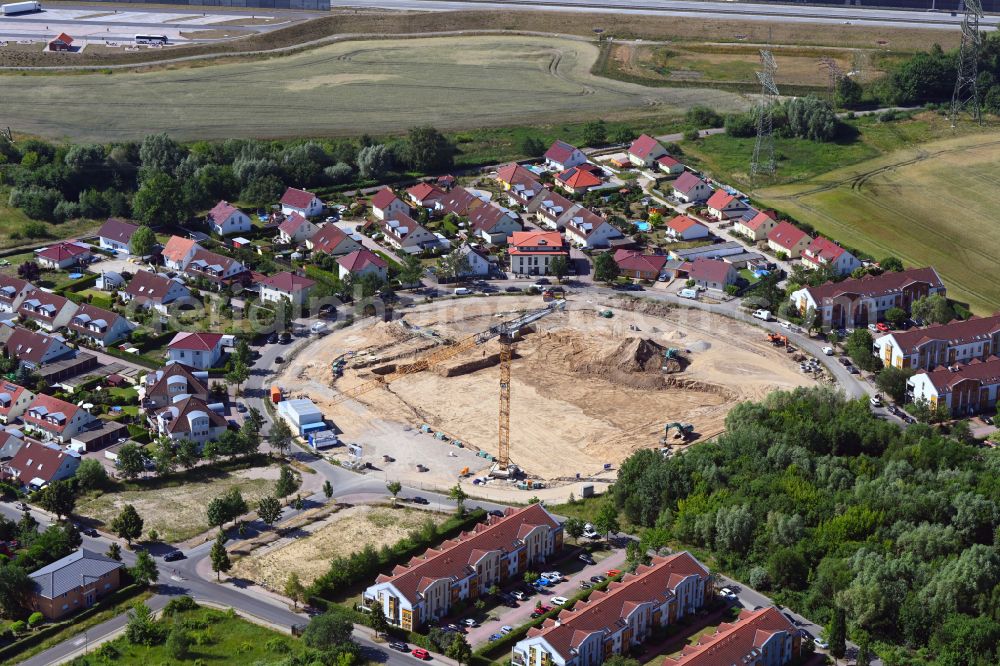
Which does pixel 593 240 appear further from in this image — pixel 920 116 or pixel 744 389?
pixel 920 116

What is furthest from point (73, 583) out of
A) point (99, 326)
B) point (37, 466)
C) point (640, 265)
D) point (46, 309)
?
point (640, 265)

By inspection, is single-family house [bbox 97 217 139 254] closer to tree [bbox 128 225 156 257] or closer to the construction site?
tree [bbox 128 225 156 257]

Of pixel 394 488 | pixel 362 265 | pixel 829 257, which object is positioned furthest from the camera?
pixel 829 257

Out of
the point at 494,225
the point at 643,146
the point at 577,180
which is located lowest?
the point at 494,225

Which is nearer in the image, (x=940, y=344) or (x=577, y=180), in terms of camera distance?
(x=940, y=344)

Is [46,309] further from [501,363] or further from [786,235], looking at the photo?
[786,235]

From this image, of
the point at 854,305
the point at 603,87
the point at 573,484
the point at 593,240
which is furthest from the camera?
the point at 603,87

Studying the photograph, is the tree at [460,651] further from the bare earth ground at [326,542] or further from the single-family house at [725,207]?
the single-family house at [725,207]

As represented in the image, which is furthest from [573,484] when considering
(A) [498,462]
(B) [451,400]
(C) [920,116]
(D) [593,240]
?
(C) [920,116]
